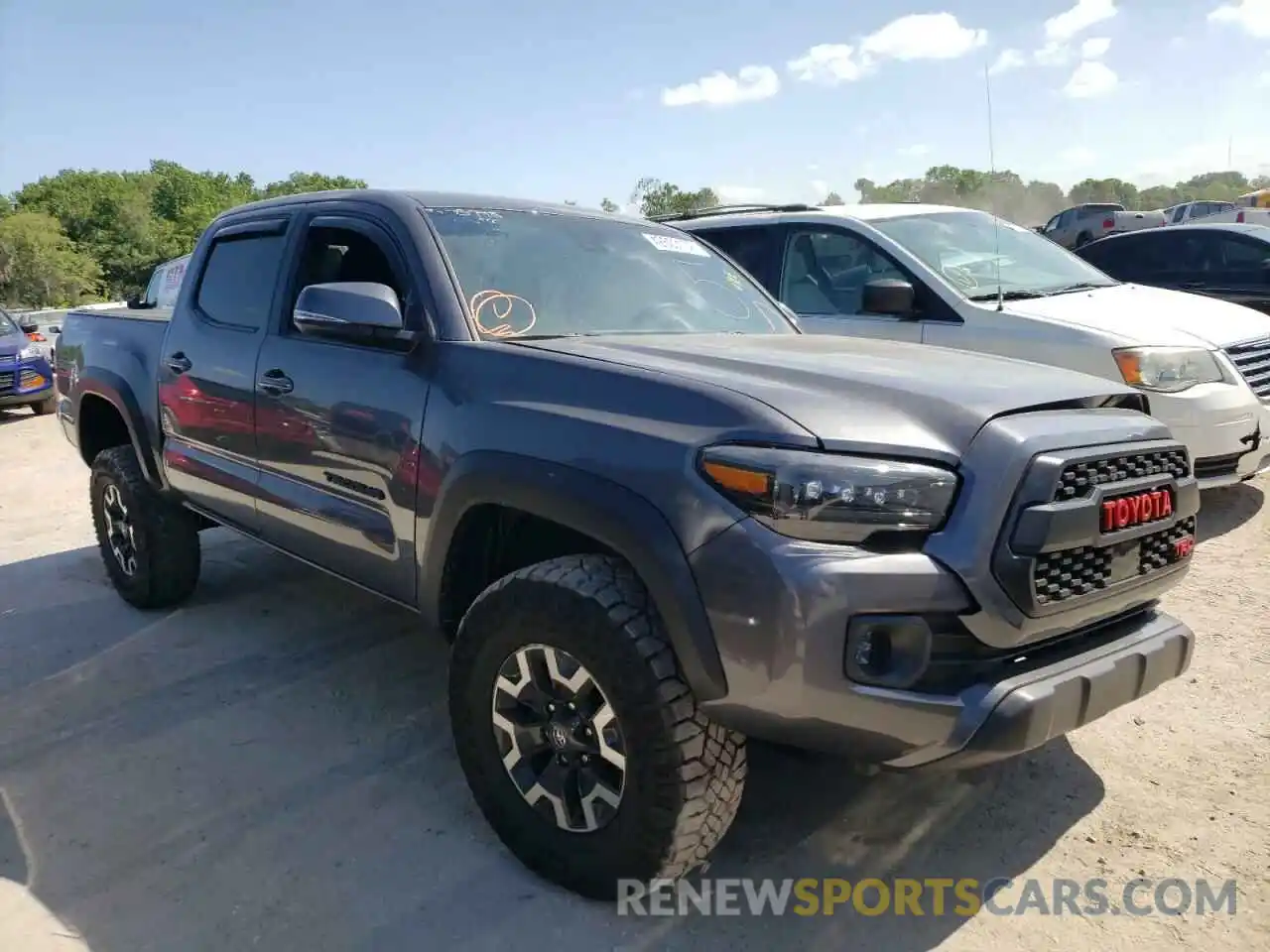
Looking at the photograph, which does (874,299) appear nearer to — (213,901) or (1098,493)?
(1098,493)

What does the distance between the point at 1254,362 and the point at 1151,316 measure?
0.63 m

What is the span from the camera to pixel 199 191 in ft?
332

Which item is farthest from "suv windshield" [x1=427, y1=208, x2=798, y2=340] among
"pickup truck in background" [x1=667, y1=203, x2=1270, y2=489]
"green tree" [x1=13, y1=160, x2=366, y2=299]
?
"green tree" [x1=13, y1=160, x2=366, y2=299]

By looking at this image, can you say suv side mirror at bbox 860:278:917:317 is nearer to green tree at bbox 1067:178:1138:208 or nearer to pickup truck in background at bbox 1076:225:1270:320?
pickup truck in background at bbox 1076:225:1270:320

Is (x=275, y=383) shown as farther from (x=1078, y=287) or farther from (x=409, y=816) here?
(x=1078, y=287)

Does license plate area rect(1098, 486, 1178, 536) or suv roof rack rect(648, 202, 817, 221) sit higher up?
suv roof rack rect(648, 202, 817, 221)

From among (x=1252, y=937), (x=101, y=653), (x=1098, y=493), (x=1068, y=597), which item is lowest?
(x=1252, y=937)

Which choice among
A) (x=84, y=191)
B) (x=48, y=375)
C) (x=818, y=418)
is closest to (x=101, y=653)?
(x=818, y=418)

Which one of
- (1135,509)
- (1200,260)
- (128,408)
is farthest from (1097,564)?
(1200,260)

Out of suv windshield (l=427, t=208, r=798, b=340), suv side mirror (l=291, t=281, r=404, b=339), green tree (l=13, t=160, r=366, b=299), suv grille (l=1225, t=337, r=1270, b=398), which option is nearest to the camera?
suv side mirror (l=291, t=281, r=404, b=339)

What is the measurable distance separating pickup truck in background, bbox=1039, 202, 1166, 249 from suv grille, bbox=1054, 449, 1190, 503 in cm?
2648

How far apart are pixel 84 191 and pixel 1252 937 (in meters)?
103

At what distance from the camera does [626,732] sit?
233 cm

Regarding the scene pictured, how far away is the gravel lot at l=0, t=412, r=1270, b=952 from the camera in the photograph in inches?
97.0
